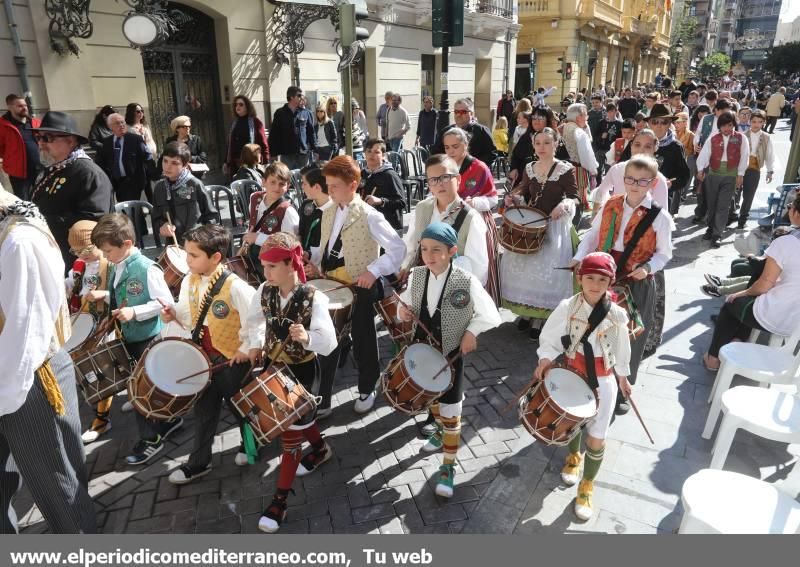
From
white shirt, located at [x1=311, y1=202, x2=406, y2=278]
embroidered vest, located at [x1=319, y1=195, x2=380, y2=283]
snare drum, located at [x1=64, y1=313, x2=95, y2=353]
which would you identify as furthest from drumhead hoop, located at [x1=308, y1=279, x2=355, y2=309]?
snare drum, located at [x1=64, y1=313, x2=95, y2=353]

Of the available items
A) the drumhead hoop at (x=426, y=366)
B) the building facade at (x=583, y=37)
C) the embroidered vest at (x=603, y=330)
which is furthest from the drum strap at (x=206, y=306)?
the building facade at (x=583, y=37)

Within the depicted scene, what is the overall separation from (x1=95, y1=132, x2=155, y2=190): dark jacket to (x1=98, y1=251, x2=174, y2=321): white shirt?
4.33m

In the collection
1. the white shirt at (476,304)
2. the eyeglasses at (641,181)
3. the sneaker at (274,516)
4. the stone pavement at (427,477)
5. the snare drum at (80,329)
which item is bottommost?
the stone pavement at (427,477)

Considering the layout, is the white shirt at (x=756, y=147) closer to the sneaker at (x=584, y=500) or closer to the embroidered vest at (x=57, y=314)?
the sneaker at (x=584, y=500)

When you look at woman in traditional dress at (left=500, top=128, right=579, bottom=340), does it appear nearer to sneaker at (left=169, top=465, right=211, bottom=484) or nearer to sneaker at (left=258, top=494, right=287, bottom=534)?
sneaker at (left=258, top=494, right=287, bottom=534)

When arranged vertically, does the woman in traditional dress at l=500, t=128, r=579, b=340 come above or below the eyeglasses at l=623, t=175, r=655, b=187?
below

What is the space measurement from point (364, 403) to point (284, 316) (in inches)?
60.7

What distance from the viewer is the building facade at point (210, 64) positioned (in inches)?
322

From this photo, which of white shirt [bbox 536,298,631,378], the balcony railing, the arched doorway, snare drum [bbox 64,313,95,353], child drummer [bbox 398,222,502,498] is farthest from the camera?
the balcony railing

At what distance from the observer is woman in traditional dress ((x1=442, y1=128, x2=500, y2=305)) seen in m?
4.93

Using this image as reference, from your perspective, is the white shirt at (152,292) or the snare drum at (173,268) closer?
the white shirt at (152,292)

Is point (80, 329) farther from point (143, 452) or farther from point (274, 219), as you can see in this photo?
point (274, 219)

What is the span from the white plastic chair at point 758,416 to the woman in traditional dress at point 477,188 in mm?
2071
